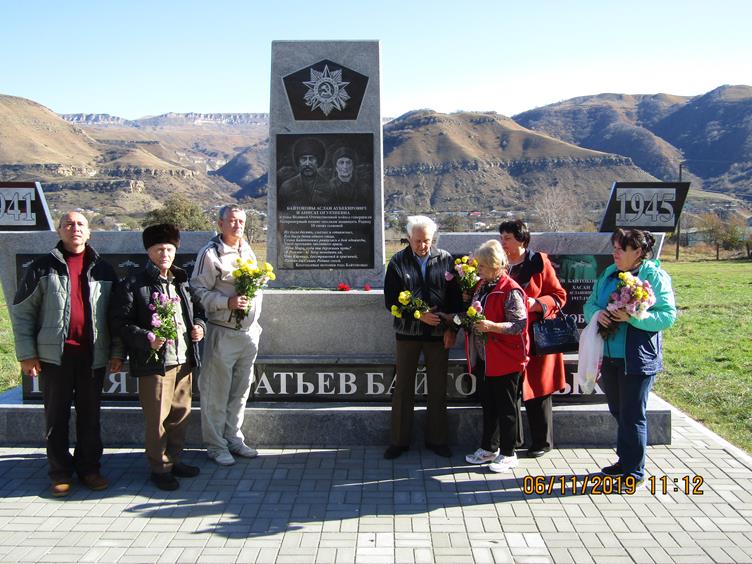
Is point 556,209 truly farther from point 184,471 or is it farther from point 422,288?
point 184,471

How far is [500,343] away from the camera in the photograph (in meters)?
4.98

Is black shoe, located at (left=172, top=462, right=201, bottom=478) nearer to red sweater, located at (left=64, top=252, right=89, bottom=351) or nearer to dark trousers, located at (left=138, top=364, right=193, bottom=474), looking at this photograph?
dark trousers, located at (left=138, top=364, right=193, bottom=474)

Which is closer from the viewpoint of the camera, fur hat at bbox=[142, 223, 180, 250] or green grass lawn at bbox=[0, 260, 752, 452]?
fur hat at bbox=[142, 223, 180, 250]

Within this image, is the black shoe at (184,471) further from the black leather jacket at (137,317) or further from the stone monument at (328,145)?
the stone monument at (328,145)

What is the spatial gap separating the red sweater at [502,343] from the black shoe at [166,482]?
2408 mm

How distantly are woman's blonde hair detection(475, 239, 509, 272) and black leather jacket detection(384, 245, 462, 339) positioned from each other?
1.28 feet

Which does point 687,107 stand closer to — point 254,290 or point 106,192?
point 106,192

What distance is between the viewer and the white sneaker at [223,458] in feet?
17.4

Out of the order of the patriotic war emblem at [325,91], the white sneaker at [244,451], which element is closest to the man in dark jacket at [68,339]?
the white sneaker at [244,451]

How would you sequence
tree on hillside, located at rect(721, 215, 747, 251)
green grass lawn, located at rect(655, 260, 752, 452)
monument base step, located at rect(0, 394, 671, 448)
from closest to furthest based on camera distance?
monument base step, located at rect(0, 394, 671, 448) < green grass lawn, located at rect(655, 260, 752, 452) < tree on hillside, located at rect(721, 215, 747, 251)

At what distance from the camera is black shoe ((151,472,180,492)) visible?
15.8 ft

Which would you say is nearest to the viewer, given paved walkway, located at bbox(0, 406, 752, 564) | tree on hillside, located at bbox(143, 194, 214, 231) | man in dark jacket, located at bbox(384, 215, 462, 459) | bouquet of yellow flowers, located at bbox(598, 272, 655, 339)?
paved walkway, located at bbox(0, 406, 752, 564)

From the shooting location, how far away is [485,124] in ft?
443

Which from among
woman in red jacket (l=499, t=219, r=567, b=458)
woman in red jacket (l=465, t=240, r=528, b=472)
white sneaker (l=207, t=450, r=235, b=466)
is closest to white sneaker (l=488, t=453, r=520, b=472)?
woman in red jacket (l=465, t=240, r=528, b=472)
